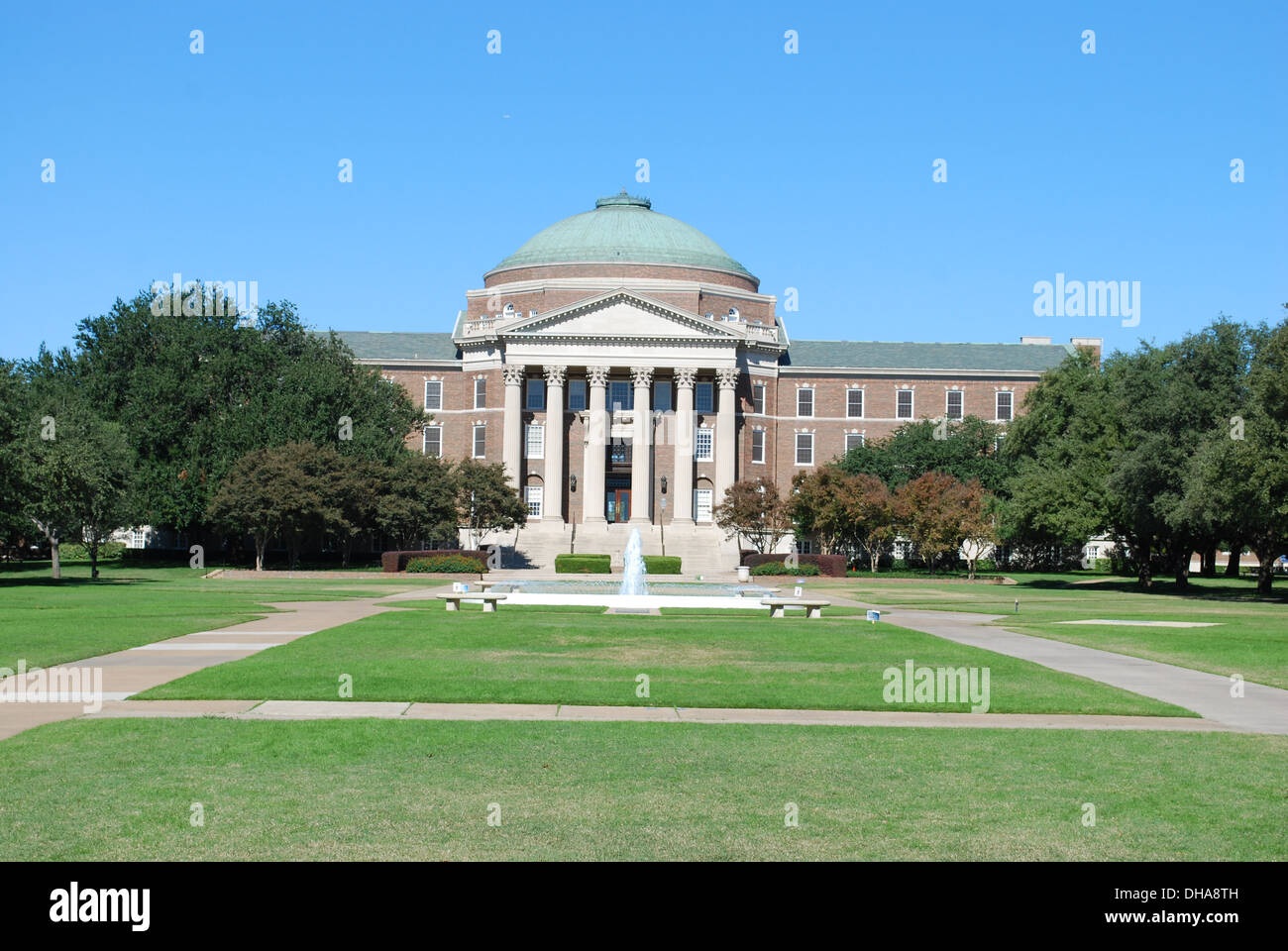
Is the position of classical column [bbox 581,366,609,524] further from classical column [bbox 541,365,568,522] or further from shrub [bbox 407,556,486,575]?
shrub [bbox 407,556,486,575]

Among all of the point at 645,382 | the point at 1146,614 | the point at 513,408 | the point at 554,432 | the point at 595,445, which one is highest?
the point at 645,382

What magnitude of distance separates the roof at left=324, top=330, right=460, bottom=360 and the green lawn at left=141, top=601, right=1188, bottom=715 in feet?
223

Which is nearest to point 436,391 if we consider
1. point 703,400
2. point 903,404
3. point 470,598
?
point 703,400

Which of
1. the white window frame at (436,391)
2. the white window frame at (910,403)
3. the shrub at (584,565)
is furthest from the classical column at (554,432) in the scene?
the white window frame at (910,403)

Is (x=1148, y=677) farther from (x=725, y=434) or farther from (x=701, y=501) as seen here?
(x=701, y=501)

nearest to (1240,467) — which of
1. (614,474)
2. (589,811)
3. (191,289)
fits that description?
(589,811)

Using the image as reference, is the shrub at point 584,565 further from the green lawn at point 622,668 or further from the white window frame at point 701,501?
the green lawn at point 622,668

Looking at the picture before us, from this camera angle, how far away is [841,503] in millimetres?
72250

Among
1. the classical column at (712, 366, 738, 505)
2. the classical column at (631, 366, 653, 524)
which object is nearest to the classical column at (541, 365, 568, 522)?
the classical column at (631, 366, 653, 524)

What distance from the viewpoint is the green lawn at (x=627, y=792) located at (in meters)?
9.01

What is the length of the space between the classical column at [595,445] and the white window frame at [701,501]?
6920mm

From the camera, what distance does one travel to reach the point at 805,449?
307 feet

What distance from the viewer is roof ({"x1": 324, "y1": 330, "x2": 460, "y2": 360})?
9488cm

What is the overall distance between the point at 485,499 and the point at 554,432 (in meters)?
14.1
